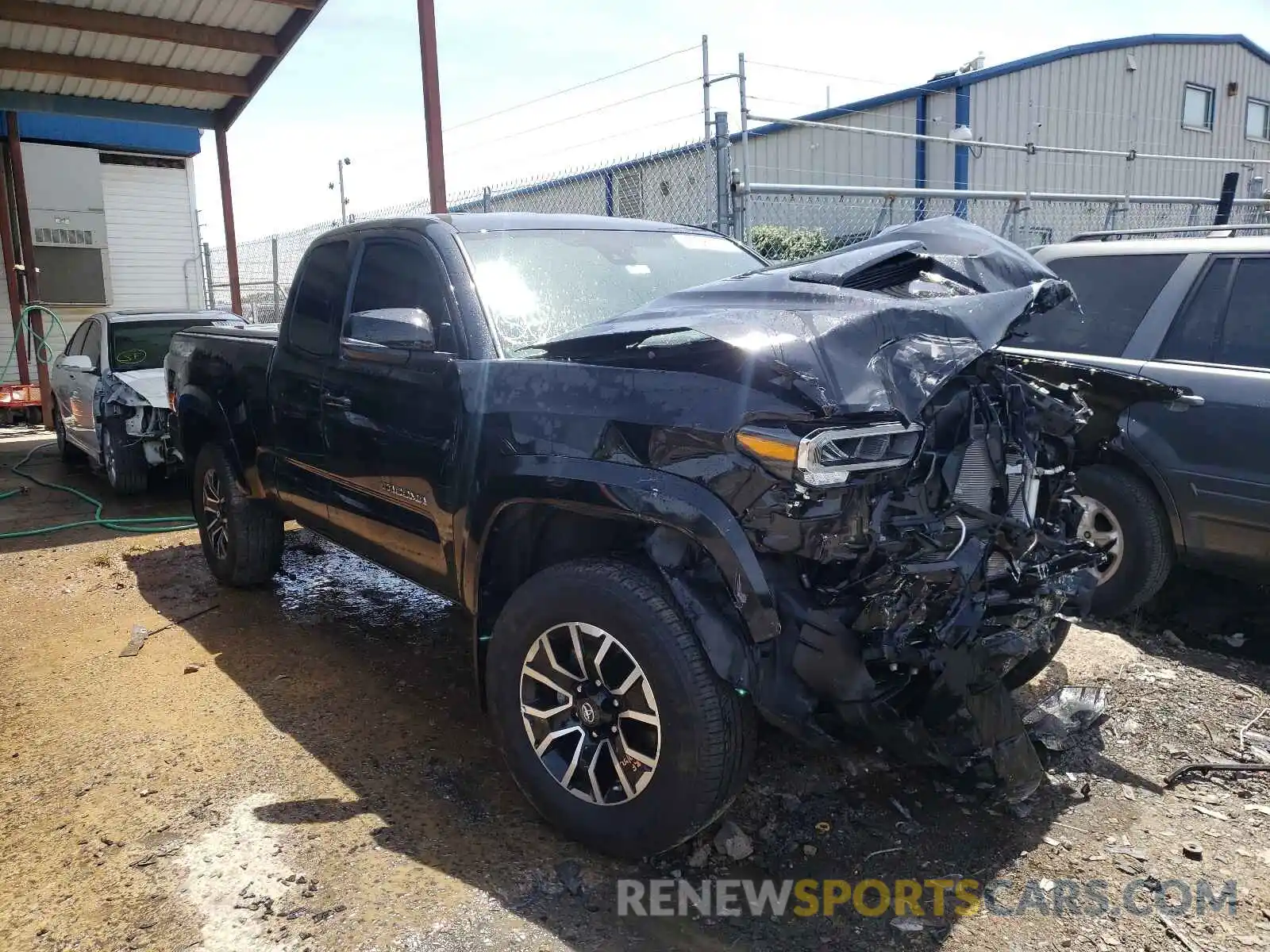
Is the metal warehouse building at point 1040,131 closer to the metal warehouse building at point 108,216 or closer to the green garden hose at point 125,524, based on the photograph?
the metal warehouse building at point 108,216

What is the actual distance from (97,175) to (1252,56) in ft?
79.6

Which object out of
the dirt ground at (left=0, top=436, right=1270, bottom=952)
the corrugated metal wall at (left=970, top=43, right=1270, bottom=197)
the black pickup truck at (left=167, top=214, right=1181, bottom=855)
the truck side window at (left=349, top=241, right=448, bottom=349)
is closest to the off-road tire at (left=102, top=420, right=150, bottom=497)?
the dirt ground at (left=0, top=436, right=1270, bottom=952)

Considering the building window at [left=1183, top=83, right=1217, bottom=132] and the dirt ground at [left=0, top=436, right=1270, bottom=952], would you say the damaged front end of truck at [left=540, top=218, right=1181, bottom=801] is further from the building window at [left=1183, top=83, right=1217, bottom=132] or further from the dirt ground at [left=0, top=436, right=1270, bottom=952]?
the building window at [left=1183, top=83, right=1217, bottom=132]

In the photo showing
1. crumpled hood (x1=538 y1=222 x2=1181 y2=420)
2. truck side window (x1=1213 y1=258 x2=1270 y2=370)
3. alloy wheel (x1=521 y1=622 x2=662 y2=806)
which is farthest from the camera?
truck side window (x1=1213 y1=258 x2=1270 y2=370)

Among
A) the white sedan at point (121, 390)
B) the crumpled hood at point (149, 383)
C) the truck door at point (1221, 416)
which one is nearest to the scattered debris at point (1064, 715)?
the truck door at point (1221, 416)

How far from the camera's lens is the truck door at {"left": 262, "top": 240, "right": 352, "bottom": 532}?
4207 mm

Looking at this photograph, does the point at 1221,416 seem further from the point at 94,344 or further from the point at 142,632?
the point at 94,344

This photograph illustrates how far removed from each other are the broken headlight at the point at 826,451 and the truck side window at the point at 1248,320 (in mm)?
2778

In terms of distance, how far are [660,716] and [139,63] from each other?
1121 centimetres

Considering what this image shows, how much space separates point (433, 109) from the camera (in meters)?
7.59

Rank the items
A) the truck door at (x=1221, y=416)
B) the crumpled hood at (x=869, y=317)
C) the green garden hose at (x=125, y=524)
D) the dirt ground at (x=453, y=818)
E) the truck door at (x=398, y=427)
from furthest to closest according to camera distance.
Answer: the green garden hose at (x=125, y=524) → the truck door at (x=1221, y=416) → the truck door at (x=398, y=427) → the dirt ground at (x=453, y=818) → the crumpled hood at (x=869, y=317)

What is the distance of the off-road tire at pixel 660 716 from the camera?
99.5 inches

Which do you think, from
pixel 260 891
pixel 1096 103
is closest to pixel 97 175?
pixel 260 891

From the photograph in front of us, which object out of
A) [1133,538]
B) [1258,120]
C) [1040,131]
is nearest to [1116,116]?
[1040,131]
